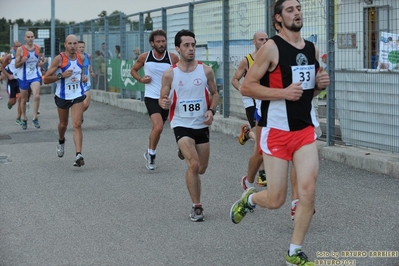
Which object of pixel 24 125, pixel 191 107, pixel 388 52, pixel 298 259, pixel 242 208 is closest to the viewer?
pixel 298 259

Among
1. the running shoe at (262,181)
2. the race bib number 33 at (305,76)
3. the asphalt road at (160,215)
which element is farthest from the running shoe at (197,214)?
the race bib number 33 at (305,76)

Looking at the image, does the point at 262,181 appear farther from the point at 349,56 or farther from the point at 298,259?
the point at 298,259

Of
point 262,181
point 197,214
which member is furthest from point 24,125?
point 197,214

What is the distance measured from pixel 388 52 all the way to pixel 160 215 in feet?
14.1

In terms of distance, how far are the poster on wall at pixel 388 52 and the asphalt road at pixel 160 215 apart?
1445 millimetres

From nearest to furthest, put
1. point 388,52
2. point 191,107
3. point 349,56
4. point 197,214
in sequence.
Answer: point 197,214 < point 191,107 < point 388,52 < point 349,56

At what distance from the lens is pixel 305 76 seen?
6316 millimetres

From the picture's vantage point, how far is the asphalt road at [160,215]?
6809 mm

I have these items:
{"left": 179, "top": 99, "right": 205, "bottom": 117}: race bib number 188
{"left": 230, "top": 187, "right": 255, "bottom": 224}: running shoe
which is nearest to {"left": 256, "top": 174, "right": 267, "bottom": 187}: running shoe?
{"left": 179, "top": 99, "right": 205, "bottom": 117}: race bib number 188

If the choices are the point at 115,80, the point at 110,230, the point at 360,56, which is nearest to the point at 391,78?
the point at 360,56

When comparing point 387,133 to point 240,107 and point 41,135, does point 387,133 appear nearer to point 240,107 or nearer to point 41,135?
point 240,107

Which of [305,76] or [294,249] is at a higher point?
[305,76]

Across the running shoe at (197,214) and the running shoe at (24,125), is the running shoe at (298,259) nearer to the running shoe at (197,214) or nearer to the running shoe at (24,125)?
the running shoe at (197,214)

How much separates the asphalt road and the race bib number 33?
1352 mm
